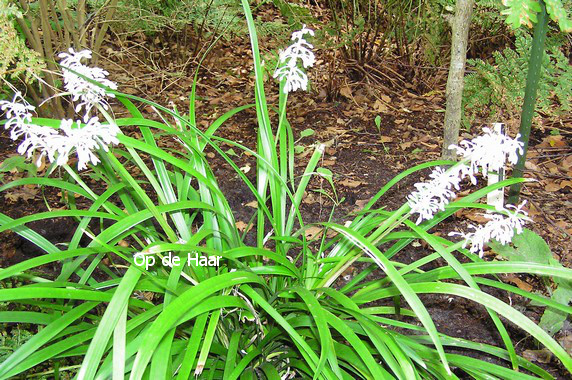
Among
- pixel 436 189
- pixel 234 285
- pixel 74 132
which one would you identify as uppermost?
pixel 74 132

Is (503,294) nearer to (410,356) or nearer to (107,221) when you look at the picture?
(410,356)

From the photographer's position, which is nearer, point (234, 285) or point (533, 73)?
point (234, 285)

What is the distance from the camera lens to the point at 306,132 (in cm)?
323

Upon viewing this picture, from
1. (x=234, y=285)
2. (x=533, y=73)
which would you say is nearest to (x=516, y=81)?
(x=533, y=73)

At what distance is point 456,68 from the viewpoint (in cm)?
232

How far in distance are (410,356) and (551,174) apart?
1.73 m

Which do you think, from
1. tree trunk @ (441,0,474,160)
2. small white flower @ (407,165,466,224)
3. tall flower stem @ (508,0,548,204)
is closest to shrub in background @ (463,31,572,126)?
tree trunk @ (441,0,474,160)

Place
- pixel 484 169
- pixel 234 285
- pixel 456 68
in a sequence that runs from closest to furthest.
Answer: pixel 484 169
pixel 234 285
pixel 456 68

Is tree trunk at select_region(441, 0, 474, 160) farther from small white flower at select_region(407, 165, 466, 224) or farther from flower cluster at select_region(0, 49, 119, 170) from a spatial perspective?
flower cluster at select_region(0, 49, 119, 170)

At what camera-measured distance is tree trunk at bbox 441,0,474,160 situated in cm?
222

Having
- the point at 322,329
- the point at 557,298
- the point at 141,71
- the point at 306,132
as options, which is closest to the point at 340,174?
the point at 306,132

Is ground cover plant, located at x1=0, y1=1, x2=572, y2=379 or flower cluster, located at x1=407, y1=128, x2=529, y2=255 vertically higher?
flower cluster, located at x1=407, y1=128, x2=529, y2=255

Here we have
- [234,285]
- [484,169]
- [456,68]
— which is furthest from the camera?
[456,68]

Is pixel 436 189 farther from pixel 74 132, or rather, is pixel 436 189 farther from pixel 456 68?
pixel 456 68
